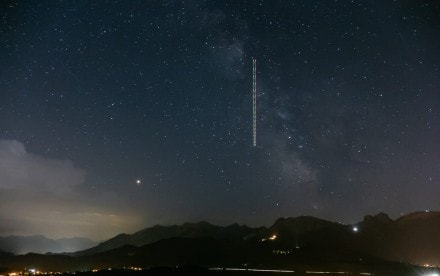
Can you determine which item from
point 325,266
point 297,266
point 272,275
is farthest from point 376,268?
point 272,275

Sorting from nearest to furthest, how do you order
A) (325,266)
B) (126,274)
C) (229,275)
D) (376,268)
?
(126,274), (229,275), (376,268), (325,266)

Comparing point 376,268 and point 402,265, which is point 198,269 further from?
point 402,265

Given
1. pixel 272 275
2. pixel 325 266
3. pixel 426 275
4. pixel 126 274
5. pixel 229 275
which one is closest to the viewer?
pixel 126 274

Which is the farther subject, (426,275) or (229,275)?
(426,275)

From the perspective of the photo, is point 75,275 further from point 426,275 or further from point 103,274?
point 426,275

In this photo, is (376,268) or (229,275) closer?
(229,275)

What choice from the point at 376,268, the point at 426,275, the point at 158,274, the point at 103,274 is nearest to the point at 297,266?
the point at 376,268

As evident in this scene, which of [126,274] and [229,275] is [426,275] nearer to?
[229,275]

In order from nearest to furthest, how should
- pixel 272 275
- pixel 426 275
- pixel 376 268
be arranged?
pixel 272 275 < pixel 426 275 < pixel 376 268

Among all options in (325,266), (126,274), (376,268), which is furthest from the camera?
(325,266)
